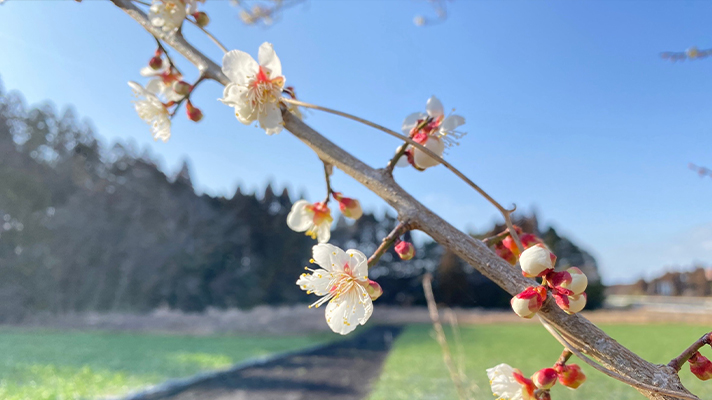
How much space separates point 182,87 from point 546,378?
13.9 inches

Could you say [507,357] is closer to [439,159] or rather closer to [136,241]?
[439,159]

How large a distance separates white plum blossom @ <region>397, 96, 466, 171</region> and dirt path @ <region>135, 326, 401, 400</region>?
9.13 ft

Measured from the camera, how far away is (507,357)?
13.9 feet

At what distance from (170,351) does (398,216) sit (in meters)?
4.54

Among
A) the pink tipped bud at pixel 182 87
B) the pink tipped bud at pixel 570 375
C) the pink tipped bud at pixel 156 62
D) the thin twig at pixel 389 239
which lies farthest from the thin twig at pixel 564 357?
the pink tipped bud at pixel 156 62

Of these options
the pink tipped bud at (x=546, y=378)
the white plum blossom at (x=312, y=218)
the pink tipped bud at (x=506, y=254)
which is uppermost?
the white plum blossom at (x=312, y=218)

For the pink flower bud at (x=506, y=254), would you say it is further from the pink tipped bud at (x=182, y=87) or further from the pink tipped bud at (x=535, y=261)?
the pink tipped bud at (x=182, y=87)

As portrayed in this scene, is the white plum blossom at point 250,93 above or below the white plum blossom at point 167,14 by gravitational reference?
below

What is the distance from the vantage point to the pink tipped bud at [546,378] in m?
0.23

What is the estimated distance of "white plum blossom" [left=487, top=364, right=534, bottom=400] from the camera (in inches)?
9.7

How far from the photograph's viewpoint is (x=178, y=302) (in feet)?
22.1

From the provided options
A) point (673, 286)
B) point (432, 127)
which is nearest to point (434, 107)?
point (432, 127)

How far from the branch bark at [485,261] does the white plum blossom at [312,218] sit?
10 cm

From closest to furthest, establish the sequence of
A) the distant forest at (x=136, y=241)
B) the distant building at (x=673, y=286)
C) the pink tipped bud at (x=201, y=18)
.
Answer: the pink tipped bud at (x=201, y=18) < the distant forest at (x=136, y=241) < the distant building at (x=673, y=286)
